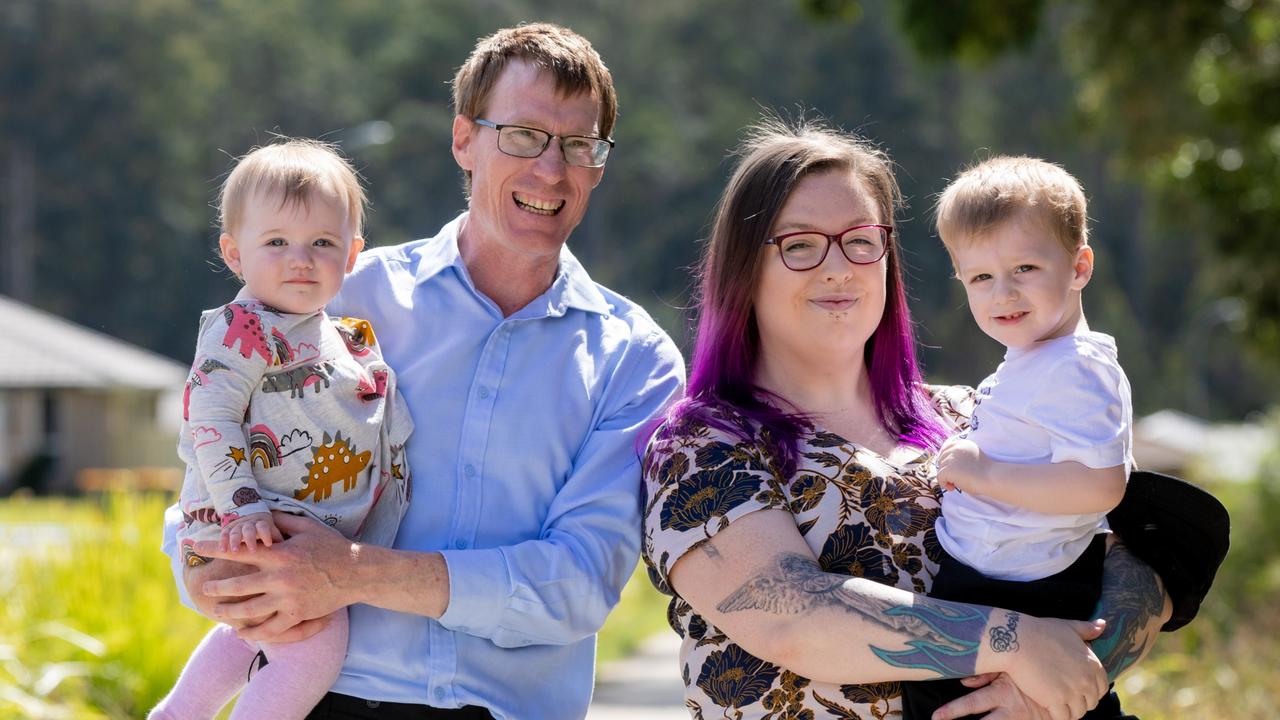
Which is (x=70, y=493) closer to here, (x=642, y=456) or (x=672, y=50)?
(x=672, y=50)

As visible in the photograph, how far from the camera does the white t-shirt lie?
2.84 metres

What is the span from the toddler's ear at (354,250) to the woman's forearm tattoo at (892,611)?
48.2 inches

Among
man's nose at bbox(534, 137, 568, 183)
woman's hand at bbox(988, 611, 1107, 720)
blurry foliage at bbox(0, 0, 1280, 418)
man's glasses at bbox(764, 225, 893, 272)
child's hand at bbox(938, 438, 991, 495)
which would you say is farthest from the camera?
blurry foliage at bbox(0, 0, 1280, 418)

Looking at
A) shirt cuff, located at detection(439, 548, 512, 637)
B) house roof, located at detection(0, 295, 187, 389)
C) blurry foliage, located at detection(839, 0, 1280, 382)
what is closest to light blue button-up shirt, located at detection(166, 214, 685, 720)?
shirt cuff, located at detection(439, 548, 512, 637)

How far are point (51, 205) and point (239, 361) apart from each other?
5424cm

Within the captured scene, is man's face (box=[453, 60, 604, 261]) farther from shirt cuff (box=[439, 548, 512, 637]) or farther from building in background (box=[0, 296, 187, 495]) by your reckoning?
building in background (box=[0, 296, 187, 495])

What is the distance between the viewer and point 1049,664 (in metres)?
2.77

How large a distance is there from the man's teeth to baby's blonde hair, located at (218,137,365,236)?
387mm

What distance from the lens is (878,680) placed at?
2.84 m

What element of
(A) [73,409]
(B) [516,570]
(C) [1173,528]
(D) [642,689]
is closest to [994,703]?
(C) [1173,528]

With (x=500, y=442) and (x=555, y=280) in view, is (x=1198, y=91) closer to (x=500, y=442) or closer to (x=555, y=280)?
(x=555, y=280)

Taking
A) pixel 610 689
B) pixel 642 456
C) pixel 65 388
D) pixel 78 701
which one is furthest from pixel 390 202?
pixel 642 456

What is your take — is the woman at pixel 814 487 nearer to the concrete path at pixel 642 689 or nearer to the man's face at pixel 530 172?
the man's face at pixel 530 172

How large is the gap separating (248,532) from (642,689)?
27.2ft
